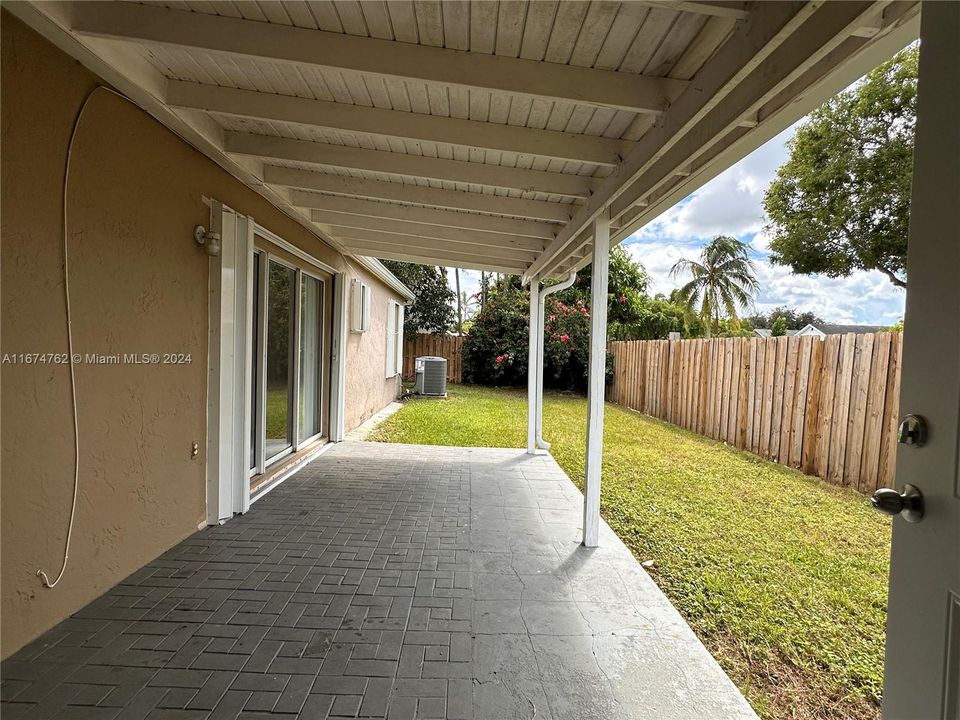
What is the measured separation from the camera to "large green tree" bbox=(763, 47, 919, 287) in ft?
26.1

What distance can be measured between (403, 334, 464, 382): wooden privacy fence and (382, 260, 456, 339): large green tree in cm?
93

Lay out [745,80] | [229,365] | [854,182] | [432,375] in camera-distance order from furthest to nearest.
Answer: [432,375], [854,182], [229,365], [745,80]

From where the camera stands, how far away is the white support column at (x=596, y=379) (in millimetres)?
3469

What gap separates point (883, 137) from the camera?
26.2 ft

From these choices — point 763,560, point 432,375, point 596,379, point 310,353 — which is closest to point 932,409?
point 596,379

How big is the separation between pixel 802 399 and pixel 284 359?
6.17 metres

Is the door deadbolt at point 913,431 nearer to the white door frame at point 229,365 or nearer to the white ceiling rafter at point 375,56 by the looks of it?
the white ceiling rafter at point 375,56

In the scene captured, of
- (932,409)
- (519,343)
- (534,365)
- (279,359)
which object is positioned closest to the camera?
(932,409)

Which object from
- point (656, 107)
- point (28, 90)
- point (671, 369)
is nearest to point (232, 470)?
point (28, 90)

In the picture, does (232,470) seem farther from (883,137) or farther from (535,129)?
(883,137)

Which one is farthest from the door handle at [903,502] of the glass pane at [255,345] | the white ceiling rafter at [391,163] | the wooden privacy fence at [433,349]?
the wooden privacy fence at [433,349]

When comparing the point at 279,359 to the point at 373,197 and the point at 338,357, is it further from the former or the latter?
the point at 373,197

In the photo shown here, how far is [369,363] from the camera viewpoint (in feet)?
28.7

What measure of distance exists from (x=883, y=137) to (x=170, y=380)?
11.0 m
